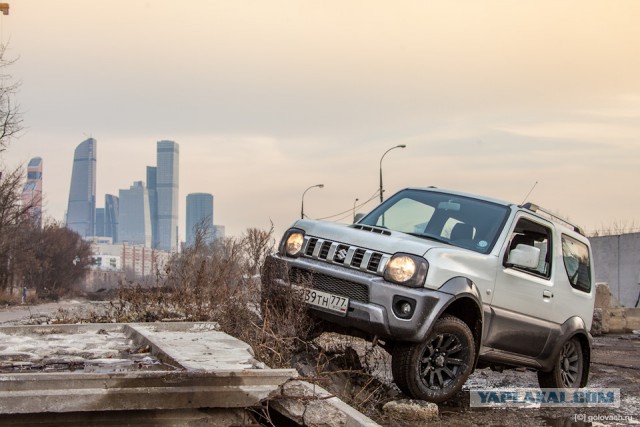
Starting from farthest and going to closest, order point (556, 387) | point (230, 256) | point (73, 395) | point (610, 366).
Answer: point (610, 366)
point (230, 256)
point (556, 387)
point (73, 395)

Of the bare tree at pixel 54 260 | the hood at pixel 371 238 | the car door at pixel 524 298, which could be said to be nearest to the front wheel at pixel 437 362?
the car door at pixel 524 298

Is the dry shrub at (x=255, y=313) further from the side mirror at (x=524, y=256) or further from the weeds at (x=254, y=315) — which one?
the side mirror at (x=524, y=256)

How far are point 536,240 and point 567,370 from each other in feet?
5.13

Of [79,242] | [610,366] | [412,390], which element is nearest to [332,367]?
[412,390]

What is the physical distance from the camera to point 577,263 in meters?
10.4

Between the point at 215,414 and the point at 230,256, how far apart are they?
5.41 m

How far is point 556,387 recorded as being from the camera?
386 inches

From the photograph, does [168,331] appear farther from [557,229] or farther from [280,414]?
[557,229]

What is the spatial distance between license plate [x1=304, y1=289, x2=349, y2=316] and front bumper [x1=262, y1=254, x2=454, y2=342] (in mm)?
48

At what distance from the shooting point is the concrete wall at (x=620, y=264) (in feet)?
126

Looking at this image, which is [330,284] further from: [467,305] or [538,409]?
[538,409]

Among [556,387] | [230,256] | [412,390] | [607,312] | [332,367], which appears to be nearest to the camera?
[412,390]

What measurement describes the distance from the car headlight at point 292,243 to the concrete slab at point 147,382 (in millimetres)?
1310

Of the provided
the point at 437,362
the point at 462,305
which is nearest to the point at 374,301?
the point at 437,362
